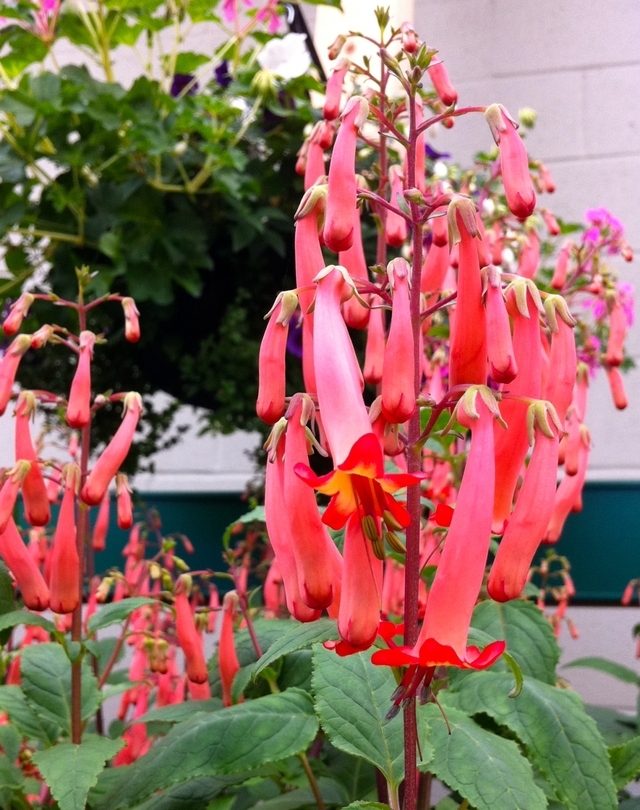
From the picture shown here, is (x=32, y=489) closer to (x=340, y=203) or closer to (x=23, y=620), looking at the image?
(x=23, y=620)

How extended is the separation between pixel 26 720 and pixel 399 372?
37 cm

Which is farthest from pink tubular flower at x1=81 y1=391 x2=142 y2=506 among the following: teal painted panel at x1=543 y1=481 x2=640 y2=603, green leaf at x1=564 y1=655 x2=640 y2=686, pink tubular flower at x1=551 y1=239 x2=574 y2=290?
teal painted panel at x1=543 y1=481 x2=640 y2=603

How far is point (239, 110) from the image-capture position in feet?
2.53

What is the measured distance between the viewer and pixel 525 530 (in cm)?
26

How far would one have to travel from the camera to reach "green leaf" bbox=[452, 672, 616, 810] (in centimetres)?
36

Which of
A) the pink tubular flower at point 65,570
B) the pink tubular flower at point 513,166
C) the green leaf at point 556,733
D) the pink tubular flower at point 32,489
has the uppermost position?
the pink tubular flower at point 513,166

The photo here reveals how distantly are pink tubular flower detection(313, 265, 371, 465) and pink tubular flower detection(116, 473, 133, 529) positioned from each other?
0.28 meters

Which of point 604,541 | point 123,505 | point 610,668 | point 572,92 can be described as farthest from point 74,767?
point 572,92

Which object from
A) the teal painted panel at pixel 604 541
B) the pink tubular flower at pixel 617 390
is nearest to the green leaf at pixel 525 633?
the pink tubular flower at pixel 617 390

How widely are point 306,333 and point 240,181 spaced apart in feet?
1.53

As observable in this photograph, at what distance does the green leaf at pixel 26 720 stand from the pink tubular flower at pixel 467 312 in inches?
13.9

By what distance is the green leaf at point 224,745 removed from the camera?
0.37 meters

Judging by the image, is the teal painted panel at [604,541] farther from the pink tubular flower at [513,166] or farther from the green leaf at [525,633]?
the pink tubular flower at [513,166]

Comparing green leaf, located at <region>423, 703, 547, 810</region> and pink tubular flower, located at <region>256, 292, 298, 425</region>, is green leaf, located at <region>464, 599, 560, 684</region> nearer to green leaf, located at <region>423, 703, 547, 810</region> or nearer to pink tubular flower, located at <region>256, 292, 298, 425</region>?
green leaf, located at <region>423, 703, 547, 810</region>
